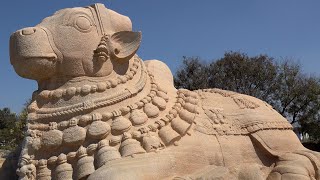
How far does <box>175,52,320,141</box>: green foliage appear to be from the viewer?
67.3ft

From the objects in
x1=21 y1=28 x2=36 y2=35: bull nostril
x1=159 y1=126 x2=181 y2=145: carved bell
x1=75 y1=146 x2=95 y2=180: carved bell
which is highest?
x1=21 y1=28 x2=36 y2=35: bull nostril

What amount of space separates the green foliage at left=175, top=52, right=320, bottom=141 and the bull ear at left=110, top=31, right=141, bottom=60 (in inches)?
648

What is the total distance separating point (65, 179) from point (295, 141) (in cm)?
232

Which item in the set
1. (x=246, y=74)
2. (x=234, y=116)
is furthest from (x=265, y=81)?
(x=234, y=116)

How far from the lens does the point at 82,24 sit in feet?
11.8

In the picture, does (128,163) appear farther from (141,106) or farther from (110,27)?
(110,27)

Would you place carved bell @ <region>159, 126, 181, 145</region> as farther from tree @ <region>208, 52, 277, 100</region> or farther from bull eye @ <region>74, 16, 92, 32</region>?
tree @ <region>208, 52, 277, 100</region>

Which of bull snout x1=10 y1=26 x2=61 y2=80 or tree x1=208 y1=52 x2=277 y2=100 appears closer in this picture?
bull snout x1=10 y1=26 x2=61 y2=80

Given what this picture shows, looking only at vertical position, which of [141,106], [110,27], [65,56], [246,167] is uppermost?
[110,27]

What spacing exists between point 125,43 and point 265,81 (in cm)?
1787

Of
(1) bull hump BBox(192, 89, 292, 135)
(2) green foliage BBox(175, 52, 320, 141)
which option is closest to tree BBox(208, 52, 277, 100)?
(2) green foliage BBox(175, 52, 320, 141)

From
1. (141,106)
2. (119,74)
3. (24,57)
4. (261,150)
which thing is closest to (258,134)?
(261,150)

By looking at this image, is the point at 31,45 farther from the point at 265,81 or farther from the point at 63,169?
the point at 265,81

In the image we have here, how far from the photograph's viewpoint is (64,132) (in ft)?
10.9
